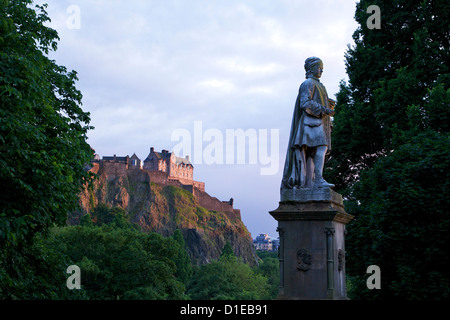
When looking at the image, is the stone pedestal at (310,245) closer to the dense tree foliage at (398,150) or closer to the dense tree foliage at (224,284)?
the dense tree foliage at (398,150)

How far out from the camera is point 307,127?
9.94 meters

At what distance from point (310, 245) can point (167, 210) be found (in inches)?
4428

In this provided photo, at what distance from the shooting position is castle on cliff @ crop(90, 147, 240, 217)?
117244mm

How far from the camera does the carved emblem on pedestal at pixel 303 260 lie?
9.16m

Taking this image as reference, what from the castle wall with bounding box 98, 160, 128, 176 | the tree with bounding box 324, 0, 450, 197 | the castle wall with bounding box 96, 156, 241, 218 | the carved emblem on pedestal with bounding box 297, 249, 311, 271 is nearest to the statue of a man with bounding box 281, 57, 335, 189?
the carved emblem on pedestal with bounding box 297, 249, 311, 271

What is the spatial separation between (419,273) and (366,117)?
7654 millimetres

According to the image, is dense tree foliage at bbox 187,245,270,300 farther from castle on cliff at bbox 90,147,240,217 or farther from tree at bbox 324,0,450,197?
castle on cliff at bbox 90,147,240,217

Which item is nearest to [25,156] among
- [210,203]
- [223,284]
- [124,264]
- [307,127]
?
[307,127]

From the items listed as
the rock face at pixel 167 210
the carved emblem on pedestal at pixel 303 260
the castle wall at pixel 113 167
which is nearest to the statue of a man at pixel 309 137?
the carved emblem on pedestal at pixel 303 260

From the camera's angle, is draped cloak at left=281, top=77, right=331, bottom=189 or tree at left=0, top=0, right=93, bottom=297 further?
tree at left=0, top=0, right=93, bottom=297

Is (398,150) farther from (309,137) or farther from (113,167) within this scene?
(113,167)

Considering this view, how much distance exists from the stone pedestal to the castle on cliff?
107 m

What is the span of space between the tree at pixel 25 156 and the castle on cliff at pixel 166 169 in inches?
3951
